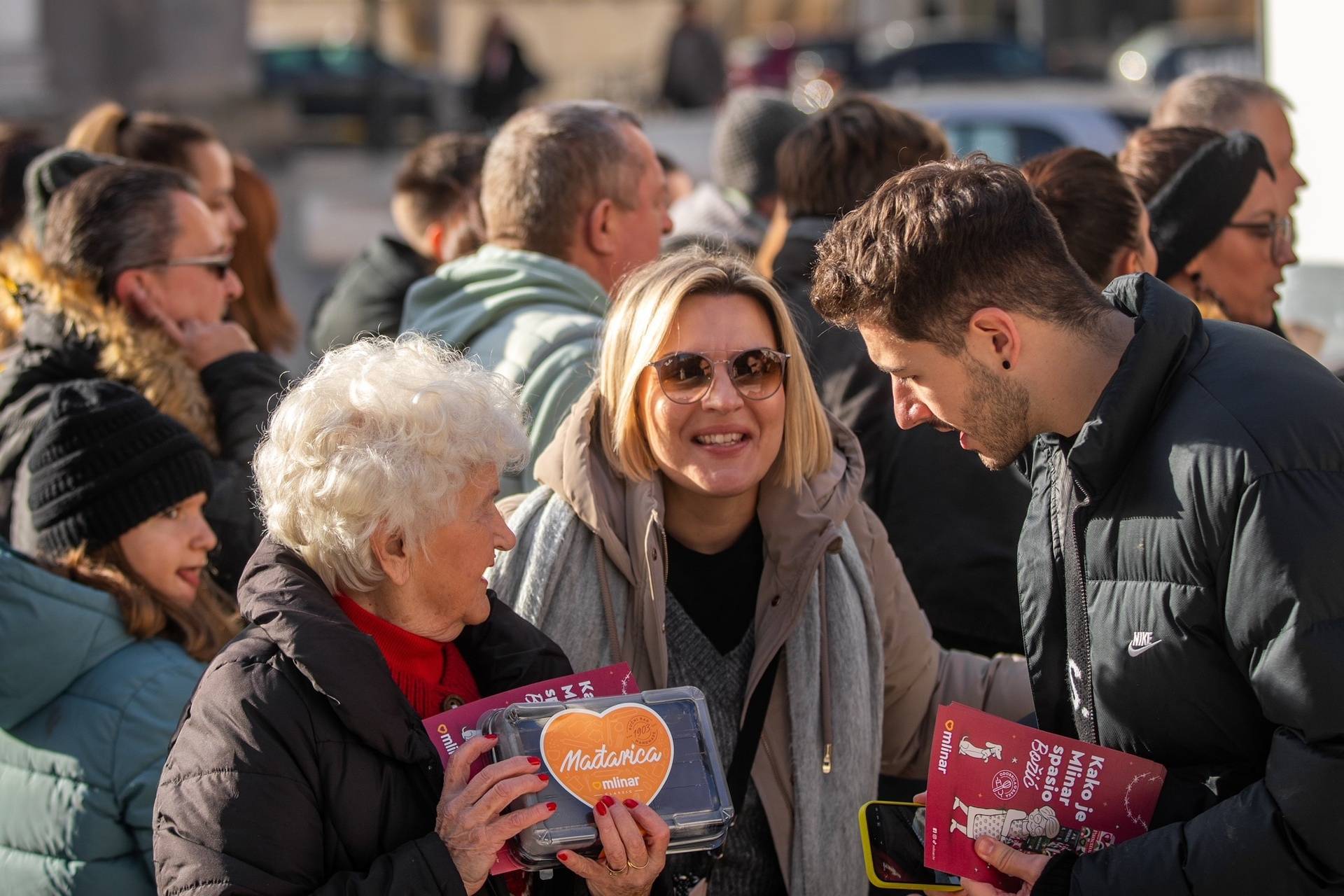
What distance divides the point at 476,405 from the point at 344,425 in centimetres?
23

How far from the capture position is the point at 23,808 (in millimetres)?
2807

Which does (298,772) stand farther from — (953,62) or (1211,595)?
(953,62)

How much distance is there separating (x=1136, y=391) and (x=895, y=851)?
0.91 m

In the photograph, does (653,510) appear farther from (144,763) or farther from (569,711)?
(144,763)

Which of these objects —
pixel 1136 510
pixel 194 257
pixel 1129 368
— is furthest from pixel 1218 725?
pixel 194 257

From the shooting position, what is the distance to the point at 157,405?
3.65 metres

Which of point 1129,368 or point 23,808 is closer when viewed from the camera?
point 1129,368

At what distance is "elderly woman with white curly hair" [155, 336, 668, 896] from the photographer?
216 centimetres

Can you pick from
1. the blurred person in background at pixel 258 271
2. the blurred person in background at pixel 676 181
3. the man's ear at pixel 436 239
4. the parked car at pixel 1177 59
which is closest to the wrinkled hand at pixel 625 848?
the blurred person in background at pixel 258 271

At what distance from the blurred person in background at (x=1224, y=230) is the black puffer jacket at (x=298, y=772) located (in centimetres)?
270

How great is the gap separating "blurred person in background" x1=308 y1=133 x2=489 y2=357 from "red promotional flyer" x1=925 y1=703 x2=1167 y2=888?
10.7ft

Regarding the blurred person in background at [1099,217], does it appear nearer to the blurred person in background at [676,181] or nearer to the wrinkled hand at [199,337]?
the wrinkled hand at [199,337]

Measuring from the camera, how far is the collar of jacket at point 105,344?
3.71m

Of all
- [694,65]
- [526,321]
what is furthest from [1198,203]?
[694,65]
